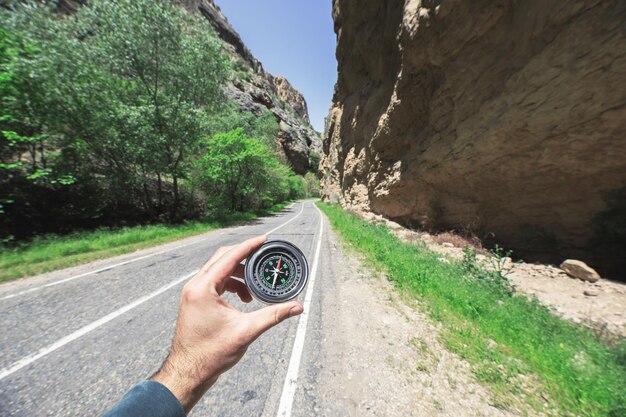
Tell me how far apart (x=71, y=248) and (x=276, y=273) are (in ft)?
33.3

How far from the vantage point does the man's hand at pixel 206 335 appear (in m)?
1.28

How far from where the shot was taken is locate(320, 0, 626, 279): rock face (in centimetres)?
639

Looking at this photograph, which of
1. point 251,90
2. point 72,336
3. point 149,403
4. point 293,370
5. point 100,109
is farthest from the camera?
point 251,90

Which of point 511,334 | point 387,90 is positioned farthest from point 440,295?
point 387,90

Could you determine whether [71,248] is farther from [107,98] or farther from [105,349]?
[107,98]

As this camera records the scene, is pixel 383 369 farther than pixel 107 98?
No

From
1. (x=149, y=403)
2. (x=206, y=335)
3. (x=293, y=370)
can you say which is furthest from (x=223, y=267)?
(x=293, y=370)

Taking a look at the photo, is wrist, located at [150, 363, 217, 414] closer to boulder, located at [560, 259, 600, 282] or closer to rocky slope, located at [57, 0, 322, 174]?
boulder, located at [560, 259, 600, 282]

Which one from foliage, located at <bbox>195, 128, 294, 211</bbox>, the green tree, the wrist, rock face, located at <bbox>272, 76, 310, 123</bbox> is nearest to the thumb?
the wrist

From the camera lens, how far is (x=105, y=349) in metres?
3.08

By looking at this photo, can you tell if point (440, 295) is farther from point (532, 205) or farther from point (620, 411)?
point (532, 205)

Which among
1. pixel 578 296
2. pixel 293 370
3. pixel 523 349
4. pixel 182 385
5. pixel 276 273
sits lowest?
pixel 578 296

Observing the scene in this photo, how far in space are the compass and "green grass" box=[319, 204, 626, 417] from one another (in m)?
2.45

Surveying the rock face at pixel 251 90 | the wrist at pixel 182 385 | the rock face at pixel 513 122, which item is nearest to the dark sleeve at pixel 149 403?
the wrist at pixel 182 385
